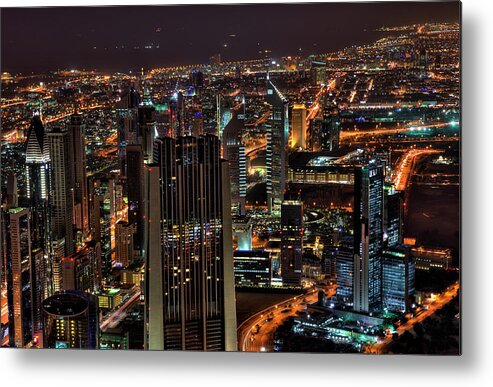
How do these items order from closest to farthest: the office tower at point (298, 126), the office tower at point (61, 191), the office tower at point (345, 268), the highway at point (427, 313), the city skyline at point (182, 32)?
the highway at point (427, 313)
the city skyline at point (182, 32)
the office tower at point (345, 268)
the office tower at point (61, 191)
the office tower at point (298, 126)

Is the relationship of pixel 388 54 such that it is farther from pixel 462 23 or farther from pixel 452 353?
pixel 452 353

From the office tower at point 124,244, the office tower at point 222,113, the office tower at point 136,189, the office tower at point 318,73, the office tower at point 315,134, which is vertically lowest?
the office tower at point 124,244

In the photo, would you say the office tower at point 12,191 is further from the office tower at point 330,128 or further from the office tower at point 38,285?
the office tower at point 330,128

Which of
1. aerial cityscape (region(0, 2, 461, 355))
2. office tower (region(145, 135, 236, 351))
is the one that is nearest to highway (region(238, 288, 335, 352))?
aerial cityscape (region(0, 2, 461, 355))

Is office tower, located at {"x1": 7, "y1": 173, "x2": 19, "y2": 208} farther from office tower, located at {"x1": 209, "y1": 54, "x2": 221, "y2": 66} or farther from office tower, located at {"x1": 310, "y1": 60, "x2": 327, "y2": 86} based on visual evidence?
office tower, located at {"x1": 310, "y1": 60, "x2": 327, "y2": 86}

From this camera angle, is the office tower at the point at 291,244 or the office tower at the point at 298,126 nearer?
the office tower at the point at 291,244

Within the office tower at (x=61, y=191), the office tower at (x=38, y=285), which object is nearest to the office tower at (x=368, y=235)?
the office tower at (x=61, y=191)

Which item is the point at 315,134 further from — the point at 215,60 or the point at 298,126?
the point at 215,60
